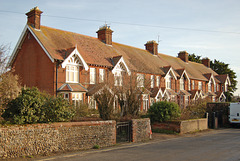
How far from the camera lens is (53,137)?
9867 mm

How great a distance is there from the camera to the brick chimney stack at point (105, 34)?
1264 inches

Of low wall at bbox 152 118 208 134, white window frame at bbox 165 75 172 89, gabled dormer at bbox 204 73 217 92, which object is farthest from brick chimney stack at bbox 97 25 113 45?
gabled dormer at bbox 204 73 217 92

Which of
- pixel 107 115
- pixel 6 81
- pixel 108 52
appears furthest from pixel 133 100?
pixel 108 52

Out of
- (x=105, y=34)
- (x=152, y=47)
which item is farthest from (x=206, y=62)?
(x=105, y=34)

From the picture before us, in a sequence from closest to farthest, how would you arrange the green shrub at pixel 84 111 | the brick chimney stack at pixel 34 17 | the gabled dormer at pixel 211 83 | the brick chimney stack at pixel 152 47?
1. the green shrub at pixel 84 111
2. the brick chimney stack at pixel 34 17
3. the brick chimney stack at pixel 152 47
4. the gabled dormer at pixel 211 83

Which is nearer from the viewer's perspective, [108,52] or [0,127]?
[0,127]

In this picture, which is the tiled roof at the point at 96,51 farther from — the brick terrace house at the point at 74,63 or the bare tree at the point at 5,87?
the bare tree at the point at 5,87

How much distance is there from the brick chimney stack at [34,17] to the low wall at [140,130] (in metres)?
16.5

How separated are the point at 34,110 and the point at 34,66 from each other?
15.4 m

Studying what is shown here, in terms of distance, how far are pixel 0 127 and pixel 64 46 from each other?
56.9 ft

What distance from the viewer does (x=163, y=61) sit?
39.9m

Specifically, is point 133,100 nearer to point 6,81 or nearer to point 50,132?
point 50,132

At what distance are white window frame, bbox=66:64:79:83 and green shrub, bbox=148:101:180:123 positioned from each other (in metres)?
9.05

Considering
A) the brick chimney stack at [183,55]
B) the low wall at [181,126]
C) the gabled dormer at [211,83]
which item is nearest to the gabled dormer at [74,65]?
the low wall at [181,126]
